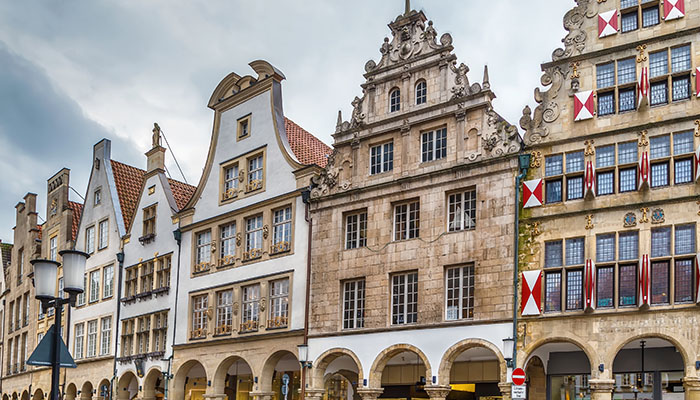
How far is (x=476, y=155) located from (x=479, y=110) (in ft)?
4.74

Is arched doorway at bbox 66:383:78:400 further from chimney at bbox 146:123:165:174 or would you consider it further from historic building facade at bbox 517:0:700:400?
historic building facade at bbox 517:0:700:400

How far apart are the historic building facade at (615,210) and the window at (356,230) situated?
6.21 m

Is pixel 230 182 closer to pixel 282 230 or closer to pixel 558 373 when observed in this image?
pixel 282 230

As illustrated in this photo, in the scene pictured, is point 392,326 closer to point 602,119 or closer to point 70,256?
point 602,119

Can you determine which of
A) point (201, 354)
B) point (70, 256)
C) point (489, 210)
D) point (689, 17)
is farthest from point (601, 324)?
point (201, 354)

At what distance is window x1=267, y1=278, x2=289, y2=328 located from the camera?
31109 mm

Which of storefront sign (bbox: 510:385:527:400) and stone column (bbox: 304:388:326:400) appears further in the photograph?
stone column (bbox: 304:388:326:400)

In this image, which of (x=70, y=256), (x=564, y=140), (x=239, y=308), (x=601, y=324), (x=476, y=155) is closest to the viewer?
(x=70, y=256)

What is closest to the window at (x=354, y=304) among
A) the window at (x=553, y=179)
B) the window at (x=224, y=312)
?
the window at (x=224, y=312)

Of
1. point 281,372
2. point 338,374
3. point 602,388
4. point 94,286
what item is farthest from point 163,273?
point 602,388

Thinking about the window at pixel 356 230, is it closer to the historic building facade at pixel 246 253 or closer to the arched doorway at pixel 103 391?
the historic building facade at pixel 246 253

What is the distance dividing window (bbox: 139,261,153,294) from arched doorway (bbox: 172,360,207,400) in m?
4.42

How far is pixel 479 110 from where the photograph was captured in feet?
87.4

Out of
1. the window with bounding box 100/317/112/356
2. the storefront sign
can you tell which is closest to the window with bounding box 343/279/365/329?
the storefront sign
